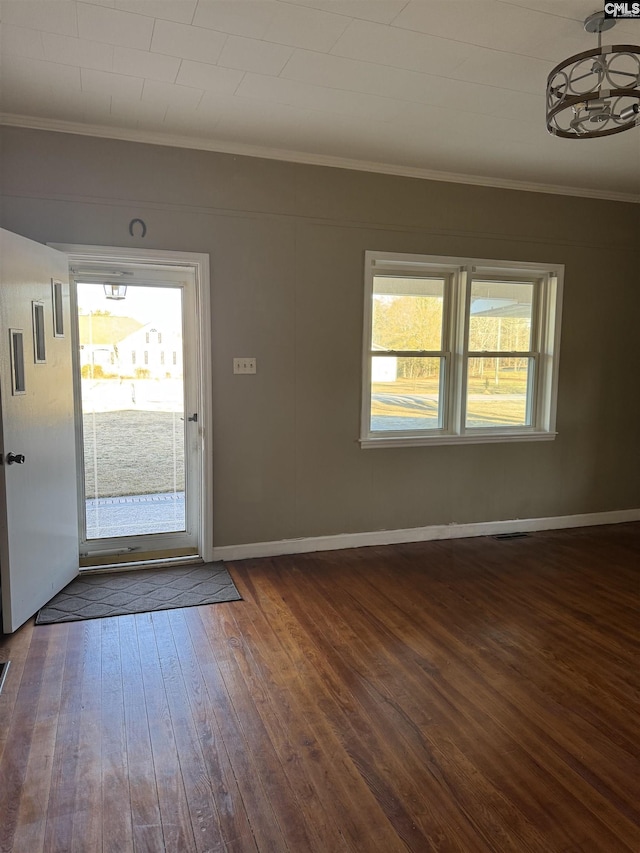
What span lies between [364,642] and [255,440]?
1628mm

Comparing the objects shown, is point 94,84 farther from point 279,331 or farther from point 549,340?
point 549,340

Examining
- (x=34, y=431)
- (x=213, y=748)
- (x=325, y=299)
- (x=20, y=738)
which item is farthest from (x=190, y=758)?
(x=325, y=299)

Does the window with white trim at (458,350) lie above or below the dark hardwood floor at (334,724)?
above

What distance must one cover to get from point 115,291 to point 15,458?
54.2 inches

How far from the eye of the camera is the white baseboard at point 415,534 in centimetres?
399

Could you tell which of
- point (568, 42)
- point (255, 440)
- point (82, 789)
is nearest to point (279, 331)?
point (255, 440)

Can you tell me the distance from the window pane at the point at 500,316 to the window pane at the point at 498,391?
130 millimetres

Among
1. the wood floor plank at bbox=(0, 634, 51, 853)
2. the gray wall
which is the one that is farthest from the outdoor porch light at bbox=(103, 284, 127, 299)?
the wood floor plank at bbox=(0, 634, 51, 853)

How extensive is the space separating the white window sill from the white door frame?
1.17 m

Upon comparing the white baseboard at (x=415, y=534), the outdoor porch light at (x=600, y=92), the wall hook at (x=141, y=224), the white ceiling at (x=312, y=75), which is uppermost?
the white ceiling at (x=312, y=75)

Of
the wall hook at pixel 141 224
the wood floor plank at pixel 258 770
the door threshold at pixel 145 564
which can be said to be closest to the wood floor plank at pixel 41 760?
the wood floor plank at pixel 258 770

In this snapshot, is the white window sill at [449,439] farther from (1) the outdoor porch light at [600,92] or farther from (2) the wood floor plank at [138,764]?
(1) the outdoor porch light at [600,92]

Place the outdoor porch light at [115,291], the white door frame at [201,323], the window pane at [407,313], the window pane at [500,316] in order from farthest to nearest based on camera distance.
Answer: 1. the window pane at [500,316]
2. the window pane at [407,313]
3. the outdoor porch light at [115,291]
4. the white door frame at [201,323]

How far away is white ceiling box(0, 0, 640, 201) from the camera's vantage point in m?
2.21
